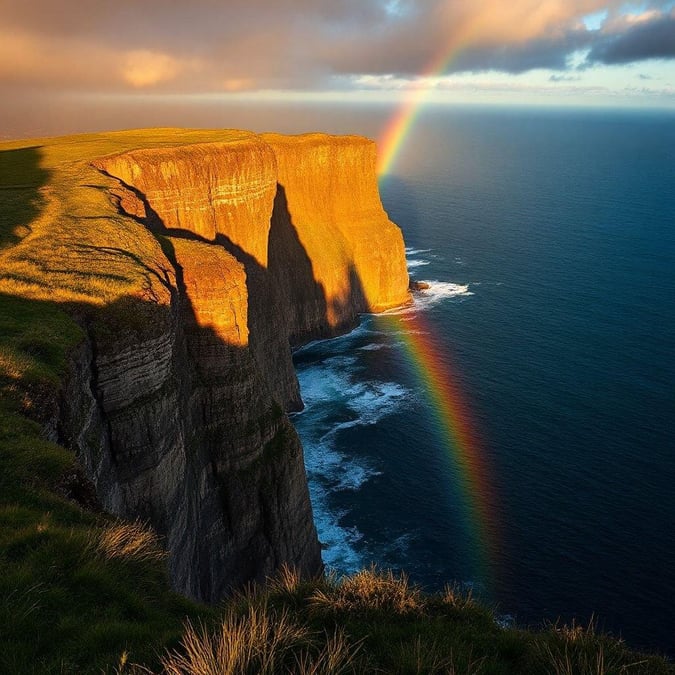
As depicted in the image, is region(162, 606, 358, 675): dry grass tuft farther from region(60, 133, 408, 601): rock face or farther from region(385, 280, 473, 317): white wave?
region(385, 280, 473, 317): white wave

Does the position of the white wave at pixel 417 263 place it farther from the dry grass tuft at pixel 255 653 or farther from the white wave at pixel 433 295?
the dry grass tuft at pixel 255 653

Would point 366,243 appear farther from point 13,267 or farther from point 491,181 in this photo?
point 491,181

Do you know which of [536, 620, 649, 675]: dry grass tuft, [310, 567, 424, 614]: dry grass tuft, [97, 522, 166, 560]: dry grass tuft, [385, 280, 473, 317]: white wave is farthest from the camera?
[385, 280, 473, 317]: white wave

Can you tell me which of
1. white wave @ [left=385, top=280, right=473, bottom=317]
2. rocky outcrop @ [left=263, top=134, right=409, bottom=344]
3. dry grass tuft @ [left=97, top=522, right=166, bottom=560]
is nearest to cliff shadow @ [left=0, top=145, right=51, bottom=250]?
dry grass tuft @ [left=97, top=522, right=166, bottom=560]

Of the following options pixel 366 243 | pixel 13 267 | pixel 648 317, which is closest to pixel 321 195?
pixel 366 243

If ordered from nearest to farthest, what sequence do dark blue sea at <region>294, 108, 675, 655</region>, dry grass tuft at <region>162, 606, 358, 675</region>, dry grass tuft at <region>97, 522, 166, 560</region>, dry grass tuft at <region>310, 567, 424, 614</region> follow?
dry grass tuft at <region>162, 606, 358, 675</region> < dry grass tuft at <region>97, 522, 166, 560</region> < dry grass tuft at <region>310, 567, 424, 614</region> < dark blue sea at <region>294, 108, 675, 655</region>

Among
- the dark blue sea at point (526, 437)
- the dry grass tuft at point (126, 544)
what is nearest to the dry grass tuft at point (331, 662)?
the dry grass tuft at point (126, 544)
